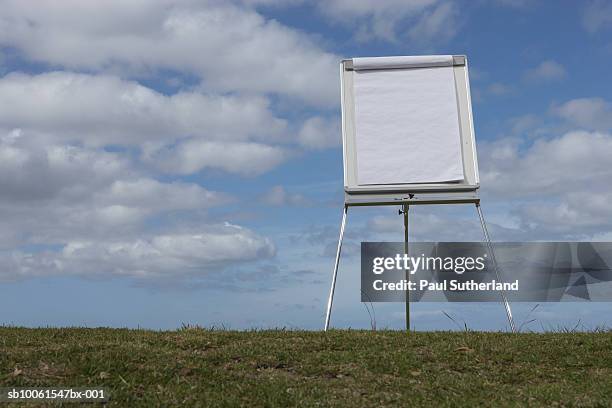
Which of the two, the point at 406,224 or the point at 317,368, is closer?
the point at 317,368

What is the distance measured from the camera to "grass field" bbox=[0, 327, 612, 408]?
313 inches

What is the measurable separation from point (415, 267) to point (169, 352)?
5454mm

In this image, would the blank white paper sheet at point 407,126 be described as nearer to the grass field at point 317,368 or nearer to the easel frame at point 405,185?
the easel frame at point 405,185

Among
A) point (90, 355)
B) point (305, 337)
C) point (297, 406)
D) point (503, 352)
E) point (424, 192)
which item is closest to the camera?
point (297, 406)

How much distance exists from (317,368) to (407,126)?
232 inches

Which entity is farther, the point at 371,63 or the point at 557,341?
the point at 371,63

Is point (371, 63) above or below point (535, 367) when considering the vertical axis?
above

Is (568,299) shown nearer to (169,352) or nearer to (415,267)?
(415,267)

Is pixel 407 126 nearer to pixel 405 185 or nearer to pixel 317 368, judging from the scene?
pixel 405 185

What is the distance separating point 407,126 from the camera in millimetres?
13195

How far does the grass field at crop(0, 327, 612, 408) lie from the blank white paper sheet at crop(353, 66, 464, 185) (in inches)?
130

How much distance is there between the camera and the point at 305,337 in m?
10.6

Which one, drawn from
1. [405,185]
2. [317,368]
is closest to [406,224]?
[405,185]

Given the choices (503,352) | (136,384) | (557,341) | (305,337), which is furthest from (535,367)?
(136,384)
